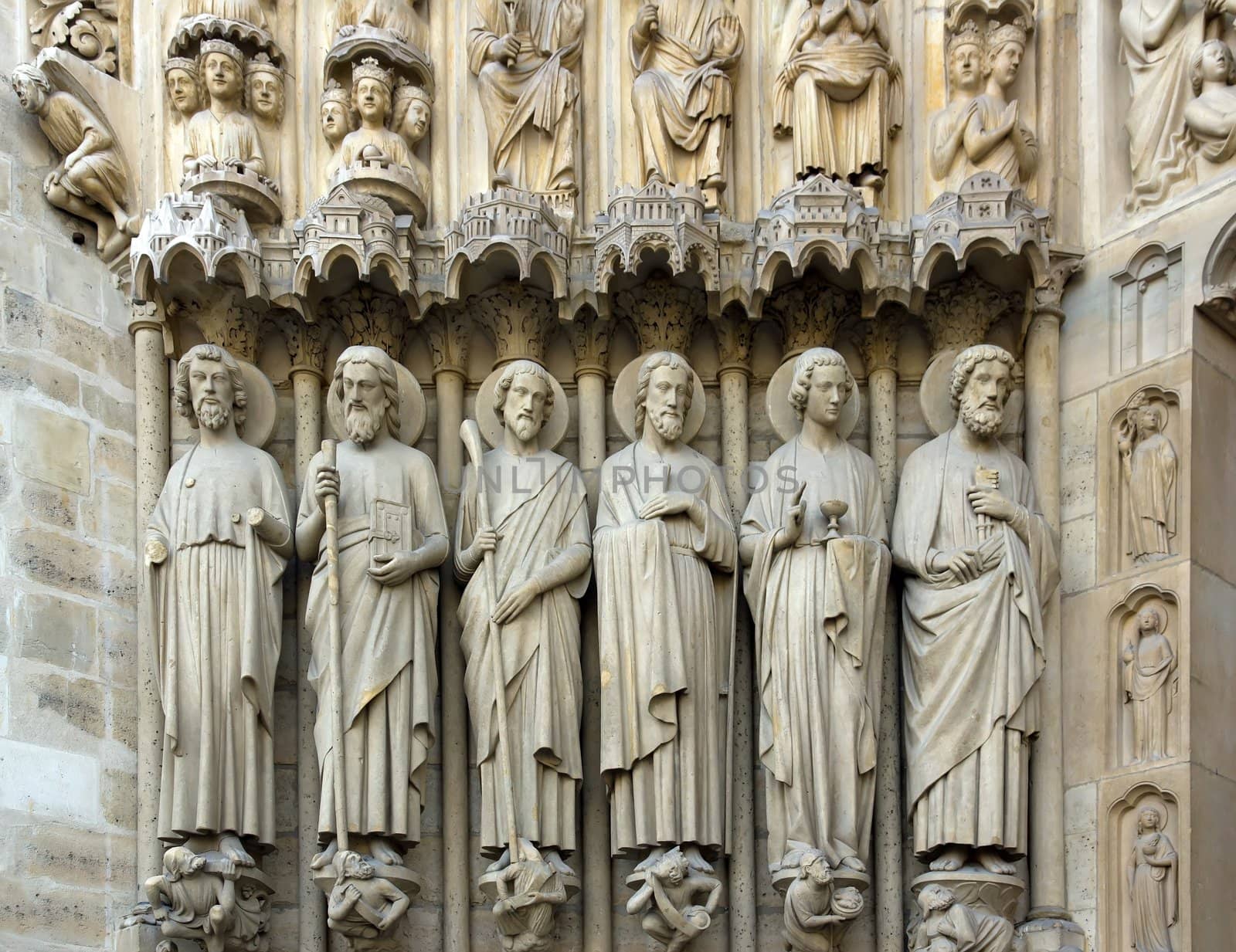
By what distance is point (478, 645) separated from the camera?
11.8 metres

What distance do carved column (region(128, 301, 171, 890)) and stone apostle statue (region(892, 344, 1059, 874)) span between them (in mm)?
3119

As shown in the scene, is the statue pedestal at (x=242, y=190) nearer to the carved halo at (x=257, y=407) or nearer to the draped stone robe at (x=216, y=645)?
the carved halo at (x=257, y=407)

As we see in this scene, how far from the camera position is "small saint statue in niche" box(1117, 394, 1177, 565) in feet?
38.6

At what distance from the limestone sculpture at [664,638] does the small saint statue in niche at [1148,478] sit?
1665 mm

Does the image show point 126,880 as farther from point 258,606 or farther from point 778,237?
point 778,237

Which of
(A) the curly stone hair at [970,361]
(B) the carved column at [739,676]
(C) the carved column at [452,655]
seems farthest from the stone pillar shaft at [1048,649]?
(C) the carved column at [452,655]

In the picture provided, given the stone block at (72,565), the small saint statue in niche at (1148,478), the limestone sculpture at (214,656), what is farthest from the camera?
the stone block at (72,565)

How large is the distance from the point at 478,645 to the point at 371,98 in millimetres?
2466

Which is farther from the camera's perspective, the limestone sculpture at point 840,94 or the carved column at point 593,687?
the limestone sculpture at point 840,94

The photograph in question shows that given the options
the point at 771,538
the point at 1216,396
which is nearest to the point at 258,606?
the point at 771,538

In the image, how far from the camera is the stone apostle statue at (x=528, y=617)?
Answer: 11664 mm

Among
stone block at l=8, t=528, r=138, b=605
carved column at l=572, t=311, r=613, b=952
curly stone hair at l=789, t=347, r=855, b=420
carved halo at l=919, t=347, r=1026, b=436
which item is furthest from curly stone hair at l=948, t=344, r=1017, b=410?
stone block at l=8, t=528, r=138, b=605

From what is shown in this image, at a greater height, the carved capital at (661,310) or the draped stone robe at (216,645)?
the carved capital at (661,310)

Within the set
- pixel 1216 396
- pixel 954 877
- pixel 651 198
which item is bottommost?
pixel 954 877
